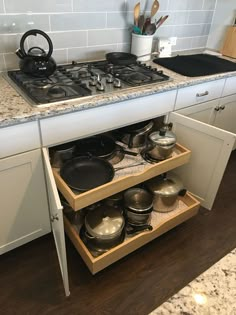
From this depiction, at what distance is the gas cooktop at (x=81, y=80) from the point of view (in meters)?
1.25

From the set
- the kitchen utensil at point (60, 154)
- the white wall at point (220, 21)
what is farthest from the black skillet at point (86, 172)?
the white wall at point (220, 21)

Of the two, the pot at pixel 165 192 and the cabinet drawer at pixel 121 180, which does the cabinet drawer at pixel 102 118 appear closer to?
the cabinet drawer at pixel 121 180

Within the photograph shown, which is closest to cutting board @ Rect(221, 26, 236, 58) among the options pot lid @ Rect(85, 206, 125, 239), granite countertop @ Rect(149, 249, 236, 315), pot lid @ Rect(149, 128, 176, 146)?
pot lid @ Rect(149, 128, 176, 146)

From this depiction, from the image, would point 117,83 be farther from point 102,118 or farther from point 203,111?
point 203,111

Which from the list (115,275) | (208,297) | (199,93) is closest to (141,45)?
(199,93)

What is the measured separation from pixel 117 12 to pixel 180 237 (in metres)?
1.50

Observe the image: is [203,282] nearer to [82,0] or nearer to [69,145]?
[69,145]

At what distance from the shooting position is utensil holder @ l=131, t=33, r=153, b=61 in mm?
1788

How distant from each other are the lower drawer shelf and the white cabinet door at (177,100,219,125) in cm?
53

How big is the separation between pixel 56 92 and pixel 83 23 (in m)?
0.65

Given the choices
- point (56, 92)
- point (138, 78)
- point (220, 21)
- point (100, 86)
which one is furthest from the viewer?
point (220, 21)

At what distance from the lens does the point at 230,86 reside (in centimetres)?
191

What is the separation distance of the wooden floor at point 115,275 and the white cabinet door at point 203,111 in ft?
2.38

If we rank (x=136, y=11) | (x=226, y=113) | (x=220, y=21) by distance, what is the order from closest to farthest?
1. (x=136, y=11)
2. (x=226, y=113)
3. (x=220, y=21)
